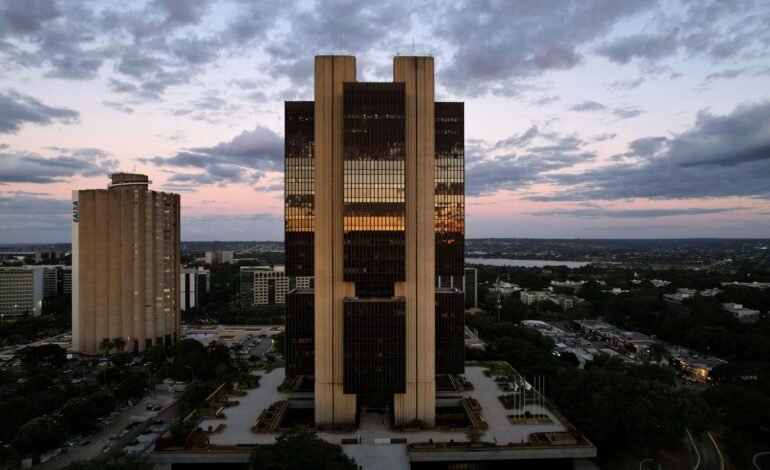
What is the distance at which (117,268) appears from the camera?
118 m

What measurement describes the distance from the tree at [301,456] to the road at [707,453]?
43.4m

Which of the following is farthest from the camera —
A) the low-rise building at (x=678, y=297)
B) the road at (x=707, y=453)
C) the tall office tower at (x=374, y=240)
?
the low-rise building at (x=678, y=297)

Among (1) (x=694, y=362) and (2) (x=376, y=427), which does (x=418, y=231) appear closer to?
(2) (x=376, y=427)

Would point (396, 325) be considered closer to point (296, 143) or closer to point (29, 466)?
point (296, 143)

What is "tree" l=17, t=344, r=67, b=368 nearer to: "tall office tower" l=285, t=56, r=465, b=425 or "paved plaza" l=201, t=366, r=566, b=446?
"paved plaza" l=201, t=366, r=566, b=446

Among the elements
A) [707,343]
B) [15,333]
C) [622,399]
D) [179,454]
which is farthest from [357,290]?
[15,333]

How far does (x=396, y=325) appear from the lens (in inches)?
2415

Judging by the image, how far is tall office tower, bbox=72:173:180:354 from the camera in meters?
117

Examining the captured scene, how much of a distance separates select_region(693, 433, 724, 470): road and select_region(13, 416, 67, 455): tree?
75385 mm

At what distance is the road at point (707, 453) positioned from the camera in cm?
5838

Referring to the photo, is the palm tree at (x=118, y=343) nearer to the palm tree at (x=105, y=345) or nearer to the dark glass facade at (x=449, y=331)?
the palm tree at (x=105, y=345)

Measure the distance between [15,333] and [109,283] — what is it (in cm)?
3419

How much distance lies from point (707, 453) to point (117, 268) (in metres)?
120

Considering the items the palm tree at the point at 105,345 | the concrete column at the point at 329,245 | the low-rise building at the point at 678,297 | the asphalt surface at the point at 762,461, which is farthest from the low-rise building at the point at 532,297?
the palm tree at the point at 105,345
